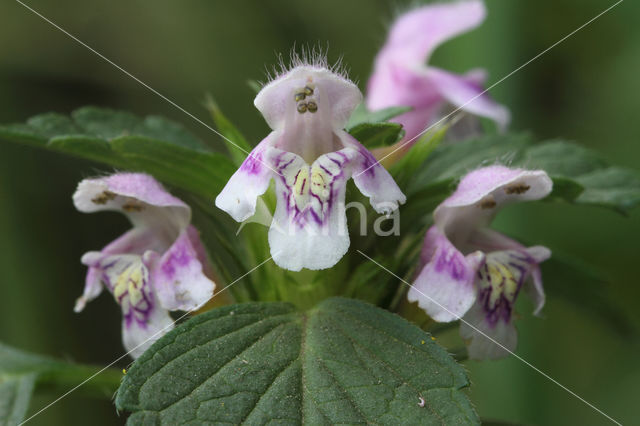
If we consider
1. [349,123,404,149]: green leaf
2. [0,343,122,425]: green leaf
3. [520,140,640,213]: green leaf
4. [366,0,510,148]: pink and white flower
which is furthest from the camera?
[366,0,510,148]: pink and white flower

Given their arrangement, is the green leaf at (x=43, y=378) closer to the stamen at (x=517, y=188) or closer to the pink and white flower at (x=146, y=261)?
the pink and white flower at (x=146, y=261)

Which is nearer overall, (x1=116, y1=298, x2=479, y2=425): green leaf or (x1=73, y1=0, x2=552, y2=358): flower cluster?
(x1=116, y1=298, x2=479, y2=425): green leaf

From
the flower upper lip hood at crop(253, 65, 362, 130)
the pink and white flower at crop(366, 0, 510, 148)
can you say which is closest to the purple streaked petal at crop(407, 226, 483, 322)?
the flower upper lip hood at crop(253, 65, 362, 130)

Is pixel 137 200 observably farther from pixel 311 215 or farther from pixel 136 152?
pixel 311 215

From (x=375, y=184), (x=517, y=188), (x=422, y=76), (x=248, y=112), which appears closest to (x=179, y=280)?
(x=375, y=184)

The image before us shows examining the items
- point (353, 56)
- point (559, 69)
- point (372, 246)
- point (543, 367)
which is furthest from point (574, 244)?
point (372, 246)

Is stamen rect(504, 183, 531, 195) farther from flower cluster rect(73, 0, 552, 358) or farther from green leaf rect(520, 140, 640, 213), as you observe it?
green leaf rect(520, 140, 640, 213)

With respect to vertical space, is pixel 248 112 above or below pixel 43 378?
above
